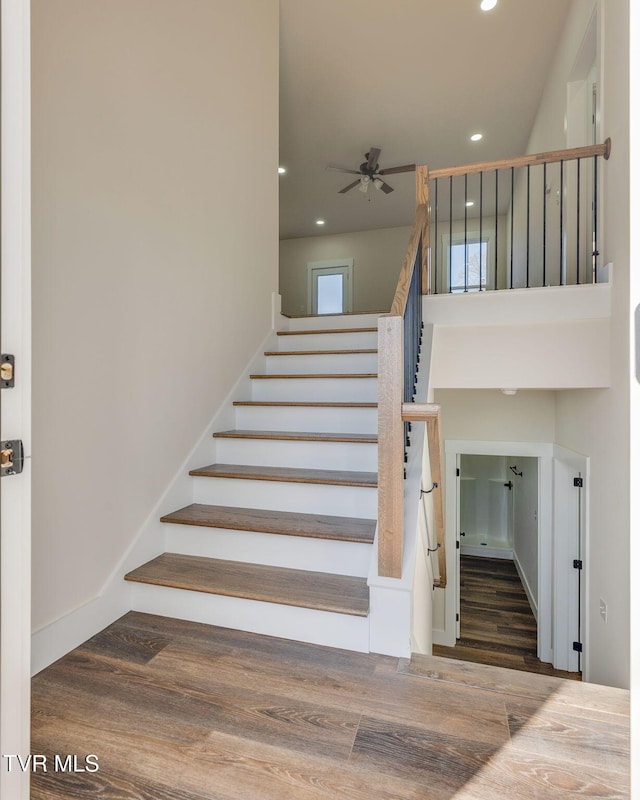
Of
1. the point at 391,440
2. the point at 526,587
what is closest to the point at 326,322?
the point at 391,440

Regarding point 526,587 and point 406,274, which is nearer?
point 406,274

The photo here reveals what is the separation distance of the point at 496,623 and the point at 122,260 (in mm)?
5750

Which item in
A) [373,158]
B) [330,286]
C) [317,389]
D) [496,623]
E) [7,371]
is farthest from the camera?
[330,286]

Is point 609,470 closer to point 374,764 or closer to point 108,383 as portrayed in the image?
point 374,764

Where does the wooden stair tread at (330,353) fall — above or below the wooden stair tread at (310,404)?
above

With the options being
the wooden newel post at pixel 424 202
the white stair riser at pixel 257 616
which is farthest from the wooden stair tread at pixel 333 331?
the white stair riser at pixel 257 616

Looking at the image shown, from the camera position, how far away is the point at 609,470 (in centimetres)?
255

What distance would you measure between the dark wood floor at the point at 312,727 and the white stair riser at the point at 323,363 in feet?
6.35

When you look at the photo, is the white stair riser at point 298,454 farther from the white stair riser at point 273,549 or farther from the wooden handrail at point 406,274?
the wooden handrail at point 406,274

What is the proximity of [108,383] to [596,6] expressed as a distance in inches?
155

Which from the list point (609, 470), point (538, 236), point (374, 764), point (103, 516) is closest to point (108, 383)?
point (103, 516)

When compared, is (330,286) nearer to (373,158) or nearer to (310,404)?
(373,158)

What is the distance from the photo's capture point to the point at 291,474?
234cm

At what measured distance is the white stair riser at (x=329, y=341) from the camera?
3463mm
